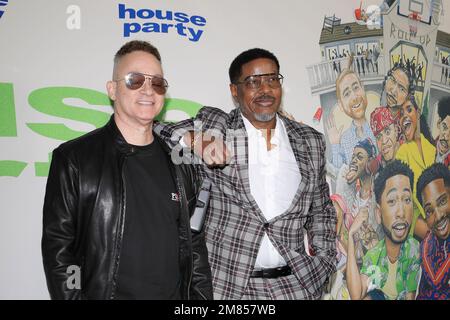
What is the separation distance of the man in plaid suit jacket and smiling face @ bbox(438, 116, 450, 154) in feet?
6.04

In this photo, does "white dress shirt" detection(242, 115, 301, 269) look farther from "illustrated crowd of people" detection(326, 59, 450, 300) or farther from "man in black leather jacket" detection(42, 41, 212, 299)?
"illustrated crowd of people" detection(326, 59, 450, 300)

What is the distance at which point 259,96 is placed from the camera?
2.59 m

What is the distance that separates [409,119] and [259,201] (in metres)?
2.01

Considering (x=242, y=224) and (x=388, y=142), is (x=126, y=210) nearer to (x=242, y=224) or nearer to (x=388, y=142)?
(x=242, y=224)

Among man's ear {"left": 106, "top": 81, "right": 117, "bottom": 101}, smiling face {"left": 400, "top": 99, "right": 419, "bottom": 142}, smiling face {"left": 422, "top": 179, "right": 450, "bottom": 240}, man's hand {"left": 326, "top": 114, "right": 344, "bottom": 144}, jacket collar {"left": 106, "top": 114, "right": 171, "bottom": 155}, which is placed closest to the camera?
jacket collar {"left": 106, "top": 114, "right": 171, "bottom": 155}

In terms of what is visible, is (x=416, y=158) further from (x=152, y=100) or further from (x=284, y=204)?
(x=152, y=100)

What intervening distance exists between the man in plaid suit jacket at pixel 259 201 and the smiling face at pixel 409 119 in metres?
1.41

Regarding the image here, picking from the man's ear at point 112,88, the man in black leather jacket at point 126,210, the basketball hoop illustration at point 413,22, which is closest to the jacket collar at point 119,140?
the man in black leather jacket at point 126,210

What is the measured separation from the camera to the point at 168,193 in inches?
84.1

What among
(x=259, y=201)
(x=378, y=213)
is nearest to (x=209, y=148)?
(x=259, y=201)

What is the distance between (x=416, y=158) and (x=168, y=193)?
2.59 meters

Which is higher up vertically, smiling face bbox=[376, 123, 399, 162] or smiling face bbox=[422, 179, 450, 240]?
smiling face bbox=[376, 123, 399, 162]

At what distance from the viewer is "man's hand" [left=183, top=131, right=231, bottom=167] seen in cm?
230

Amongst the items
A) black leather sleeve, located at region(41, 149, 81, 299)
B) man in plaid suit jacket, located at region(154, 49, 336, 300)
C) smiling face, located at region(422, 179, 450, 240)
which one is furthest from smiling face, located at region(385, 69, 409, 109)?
black leather sleeve, located at region(41, 149, 81, 299)
